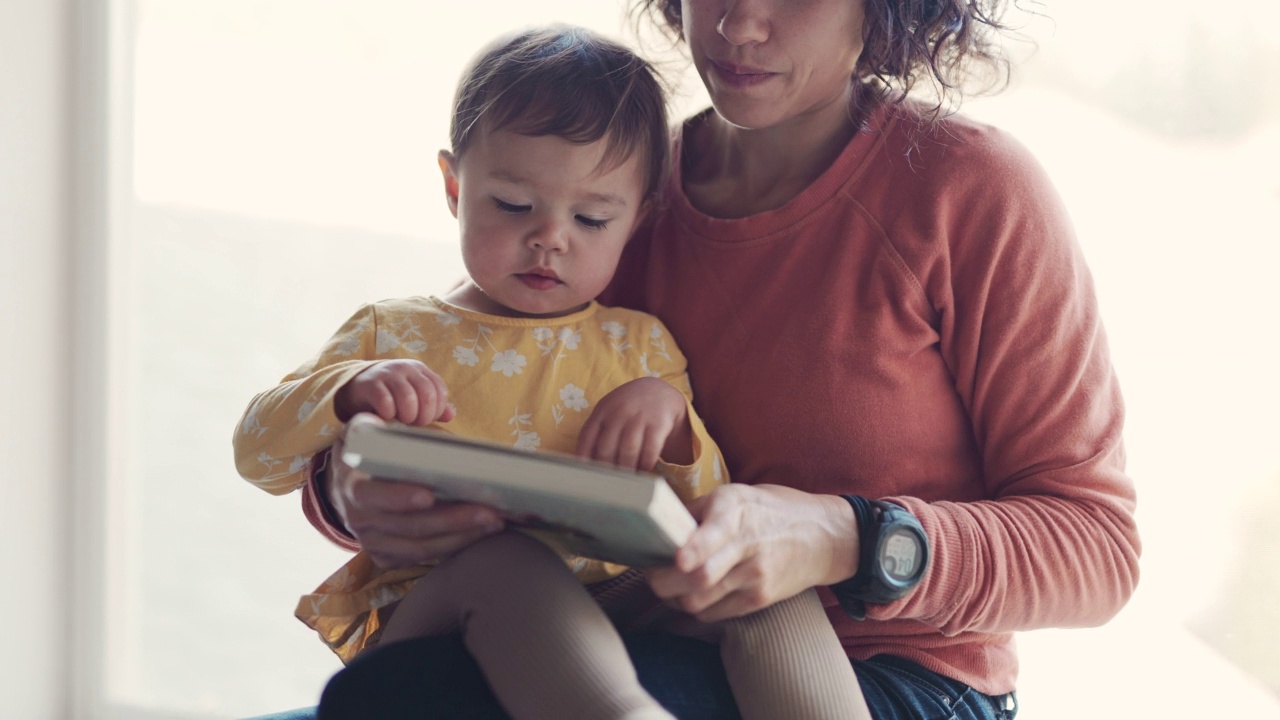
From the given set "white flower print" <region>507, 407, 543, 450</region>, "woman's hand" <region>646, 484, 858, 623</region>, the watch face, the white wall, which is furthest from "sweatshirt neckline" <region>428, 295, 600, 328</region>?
the white wall

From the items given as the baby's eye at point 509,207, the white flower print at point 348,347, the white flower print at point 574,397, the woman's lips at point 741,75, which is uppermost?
the woman's lips at point 741,75

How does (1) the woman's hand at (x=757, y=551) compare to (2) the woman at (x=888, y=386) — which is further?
(2) the woman at (x=888, y=386)

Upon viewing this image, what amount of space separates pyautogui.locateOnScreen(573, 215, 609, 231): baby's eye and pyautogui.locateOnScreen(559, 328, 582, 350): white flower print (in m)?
0.11

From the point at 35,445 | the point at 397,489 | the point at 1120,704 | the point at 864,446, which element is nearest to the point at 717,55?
the point at 864,446

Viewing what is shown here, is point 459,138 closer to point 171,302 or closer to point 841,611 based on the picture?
point 841,611

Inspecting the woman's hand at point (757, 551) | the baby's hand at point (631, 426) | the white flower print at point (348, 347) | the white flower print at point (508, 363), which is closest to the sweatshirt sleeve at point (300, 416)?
the white flower print at point (348, 347)

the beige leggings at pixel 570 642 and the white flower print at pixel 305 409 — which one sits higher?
the white flower print at pixel 305 409

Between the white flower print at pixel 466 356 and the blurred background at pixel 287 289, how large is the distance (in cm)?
96

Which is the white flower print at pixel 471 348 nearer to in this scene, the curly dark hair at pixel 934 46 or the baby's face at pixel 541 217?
the baby's face at pixel 541 217

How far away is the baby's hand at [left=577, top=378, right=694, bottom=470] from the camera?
1146 millimetres

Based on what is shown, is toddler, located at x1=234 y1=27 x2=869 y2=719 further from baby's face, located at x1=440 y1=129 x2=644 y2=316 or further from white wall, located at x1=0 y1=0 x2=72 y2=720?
white wall, located at x1=0 y1=0 x2=72 y2=720

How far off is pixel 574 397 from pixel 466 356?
0.12 metres

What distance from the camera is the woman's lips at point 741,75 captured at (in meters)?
1.26

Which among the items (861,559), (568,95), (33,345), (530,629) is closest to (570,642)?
(530,629)
